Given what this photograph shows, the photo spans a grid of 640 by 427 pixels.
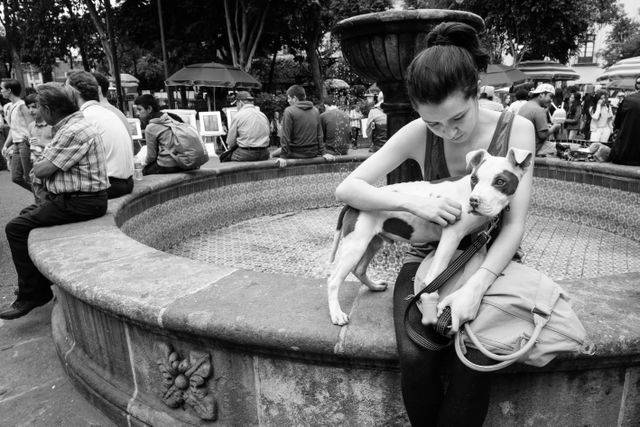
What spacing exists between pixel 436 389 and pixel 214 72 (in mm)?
14048

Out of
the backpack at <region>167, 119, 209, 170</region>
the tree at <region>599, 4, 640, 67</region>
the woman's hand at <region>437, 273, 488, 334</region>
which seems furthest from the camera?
the tree at <region>599, 4, 640, 67</region>

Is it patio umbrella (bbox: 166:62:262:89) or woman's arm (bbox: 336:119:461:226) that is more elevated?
patio umbrella (bbox: 166:62:262:89)

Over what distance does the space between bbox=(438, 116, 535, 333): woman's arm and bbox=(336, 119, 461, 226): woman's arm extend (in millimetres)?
182

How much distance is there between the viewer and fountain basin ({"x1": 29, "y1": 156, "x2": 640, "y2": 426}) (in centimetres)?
183

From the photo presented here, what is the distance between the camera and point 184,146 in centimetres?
586

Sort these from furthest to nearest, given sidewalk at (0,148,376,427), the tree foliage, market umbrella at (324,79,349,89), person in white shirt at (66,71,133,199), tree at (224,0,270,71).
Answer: market umbrella at (324,79,349,89), the tree foliage, tree at (224,0,270,71), person in white shirt at (66,71,133,199), sidewalk at (0,148,376,427)

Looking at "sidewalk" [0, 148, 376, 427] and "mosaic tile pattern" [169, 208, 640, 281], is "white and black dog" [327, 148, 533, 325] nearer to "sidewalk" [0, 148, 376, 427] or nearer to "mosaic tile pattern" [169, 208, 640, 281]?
"sidewalk" [0, 148, 376, 427]

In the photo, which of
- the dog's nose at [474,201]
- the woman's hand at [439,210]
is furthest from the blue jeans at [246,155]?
the dog's nose at [474,201]

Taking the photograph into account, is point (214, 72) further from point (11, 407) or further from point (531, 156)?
point (531, 156)

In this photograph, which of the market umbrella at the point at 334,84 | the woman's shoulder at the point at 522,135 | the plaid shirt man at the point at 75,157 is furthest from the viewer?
the market umbrella at the point at 334,84

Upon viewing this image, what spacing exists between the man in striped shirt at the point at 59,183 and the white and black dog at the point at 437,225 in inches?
96.1

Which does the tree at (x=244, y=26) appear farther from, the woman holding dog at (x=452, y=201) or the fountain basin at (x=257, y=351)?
the woman holding dog at (x=452, y=201)

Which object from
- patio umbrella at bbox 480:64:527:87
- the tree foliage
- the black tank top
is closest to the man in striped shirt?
the black tank top

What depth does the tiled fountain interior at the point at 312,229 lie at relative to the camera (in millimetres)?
4859
